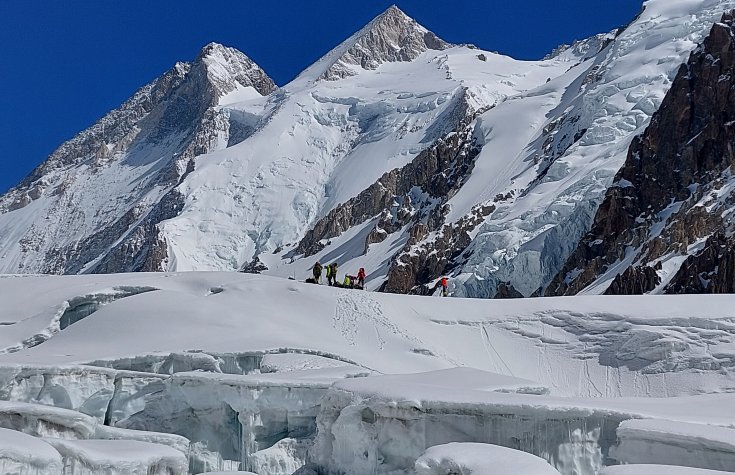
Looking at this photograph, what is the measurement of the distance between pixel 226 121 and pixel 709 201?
5357 inches

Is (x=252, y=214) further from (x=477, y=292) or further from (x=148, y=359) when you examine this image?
(x=148, y=359)

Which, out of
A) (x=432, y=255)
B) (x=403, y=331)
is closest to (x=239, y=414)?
(x=403, y=331)

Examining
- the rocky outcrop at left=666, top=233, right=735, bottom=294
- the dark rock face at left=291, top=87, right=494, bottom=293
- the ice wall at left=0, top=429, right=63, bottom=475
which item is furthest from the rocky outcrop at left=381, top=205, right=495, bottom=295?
the ice wall at left=0, top=429, right=63, bottom=475

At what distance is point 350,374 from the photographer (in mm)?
26344

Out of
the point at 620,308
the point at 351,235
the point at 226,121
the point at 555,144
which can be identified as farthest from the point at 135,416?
the point at 226,121

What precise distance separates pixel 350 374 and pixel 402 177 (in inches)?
4229

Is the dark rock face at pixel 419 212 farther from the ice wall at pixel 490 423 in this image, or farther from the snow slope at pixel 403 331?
the ice wall at pixel 490 423

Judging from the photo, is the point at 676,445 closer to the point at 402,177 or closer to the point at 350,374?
the point at 350,374

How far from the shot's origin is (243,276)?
36781 millimetres

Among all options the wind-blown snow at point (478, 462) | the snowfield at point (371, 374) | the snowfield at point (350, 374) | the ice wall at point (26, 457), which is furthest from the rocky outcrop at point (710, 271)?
the ice wall at point (26, 457)

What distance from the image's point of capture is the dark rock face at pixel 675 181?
198 feet

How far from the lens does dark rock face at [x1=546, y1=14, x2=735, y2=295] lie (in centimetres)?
6038

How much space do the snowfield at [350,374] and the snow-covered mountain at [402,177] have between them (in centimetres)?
4714

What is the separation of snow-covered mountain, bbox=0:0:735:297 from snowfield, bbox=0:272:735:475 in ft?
155
